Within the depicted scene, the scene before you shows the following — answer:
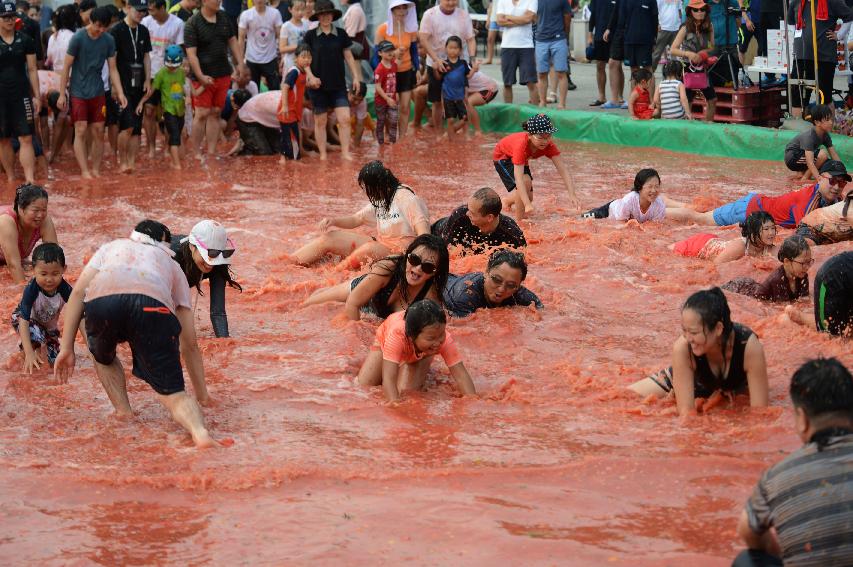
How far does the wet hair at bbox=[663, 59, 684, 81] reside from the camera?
1448cm

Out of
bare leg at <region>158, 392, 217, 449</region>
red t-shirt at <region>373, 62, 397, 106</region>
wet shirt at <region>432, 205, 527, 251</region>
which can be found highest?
red t-shirt at <region>373, 62, 397, 106</region>

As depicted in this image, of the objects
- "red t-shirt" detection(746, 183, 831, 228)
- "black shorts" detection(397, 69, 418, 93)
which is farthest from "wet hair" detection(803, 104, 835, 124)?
"black shorts" detection(397, 69, 418, 93)

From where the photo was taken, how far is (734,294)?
8.16 meters

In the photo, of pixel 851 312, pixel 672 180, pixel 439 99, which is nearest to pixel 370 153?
pixel 439 99

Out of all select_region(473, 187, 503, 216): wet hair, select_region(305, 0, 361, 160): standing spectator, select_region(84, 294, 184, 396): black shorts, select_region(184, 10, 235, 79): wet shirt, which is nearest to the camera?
select_region(84, 294, 184, 396): black shorts

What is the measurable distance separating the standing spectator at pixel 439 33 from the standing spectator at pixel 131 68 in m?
3.78

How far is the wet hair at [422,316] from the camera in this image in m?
6.00

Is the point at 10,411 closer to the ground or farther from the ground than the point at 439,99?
closer to the ground

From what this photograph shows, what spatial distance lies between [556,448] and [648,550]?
1.22 meters

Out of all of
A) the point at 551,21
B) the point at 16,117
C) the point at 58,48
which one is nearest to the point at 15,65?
the point at 16,117

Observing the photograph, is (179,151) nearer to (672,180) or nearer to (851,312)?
(672,180)

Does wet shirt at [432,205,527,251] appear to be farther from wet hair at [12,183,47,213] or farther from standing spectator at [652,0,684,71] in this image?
standing spectator at [652,0,684,71]

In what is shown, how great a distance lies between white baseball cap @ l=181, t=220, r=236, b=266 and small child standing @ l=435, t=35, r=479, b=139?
29.6ft

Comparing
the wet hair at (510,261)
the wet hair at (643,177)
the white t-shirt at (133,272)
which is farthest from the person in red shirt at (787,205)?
the white t-shirt at (133,272)
